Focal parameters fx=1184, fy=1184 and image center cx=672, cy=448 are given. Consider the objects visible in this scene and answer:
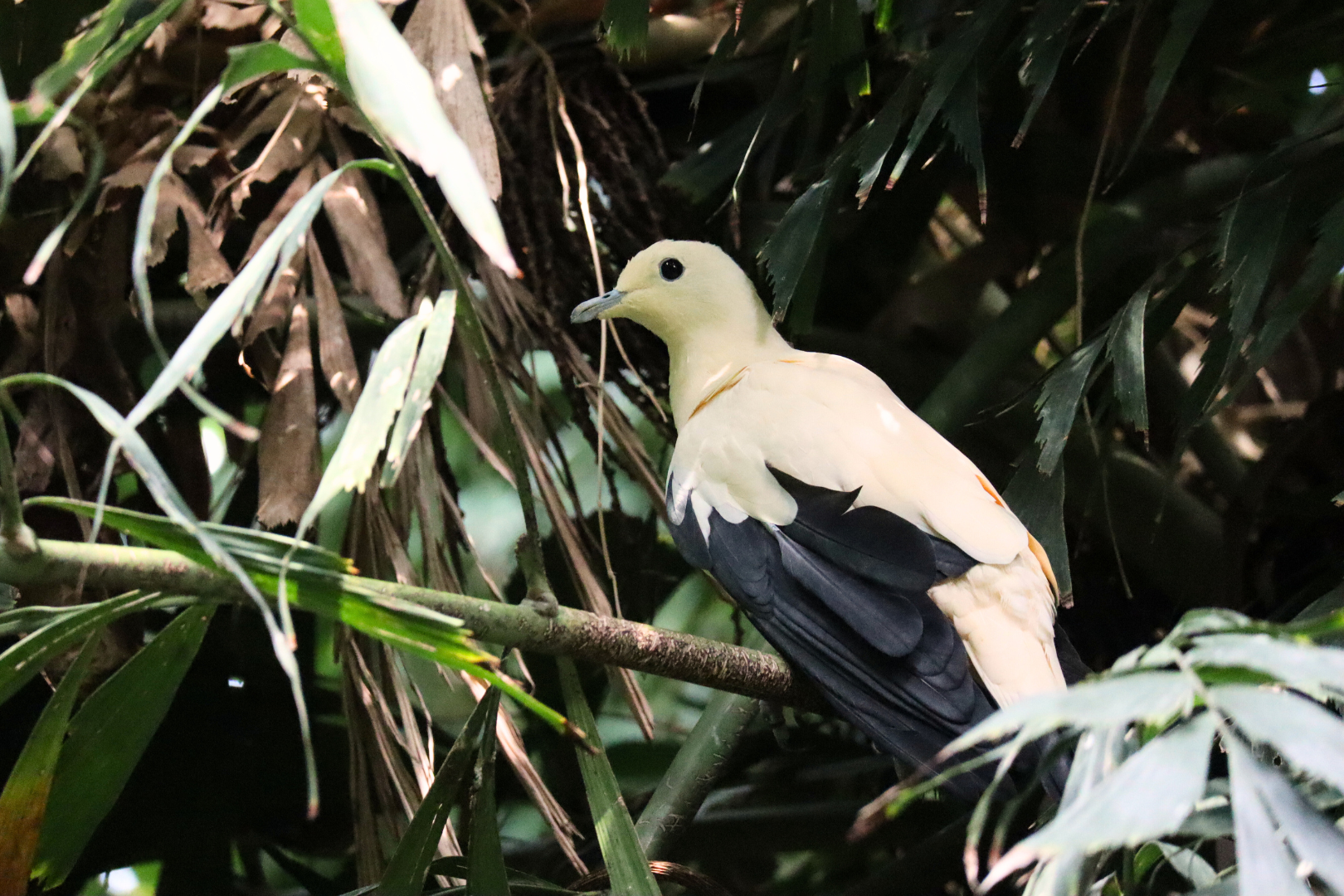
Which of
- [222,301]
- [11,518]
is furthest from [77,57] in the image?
[11,518]

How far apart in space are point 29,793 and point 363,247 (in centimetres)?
108

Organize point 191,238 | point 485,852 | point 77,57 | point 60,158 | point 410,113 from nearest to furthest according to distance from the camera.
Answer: point 410,113, point 77,57, point 485,852, point 191,238, point 60,158

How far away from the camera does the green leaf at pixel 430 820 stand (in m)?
1.50

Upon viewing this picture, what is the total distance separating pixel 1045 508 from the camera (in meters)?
1.90

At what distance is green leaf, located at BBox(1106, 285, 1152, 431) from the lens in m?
1.73

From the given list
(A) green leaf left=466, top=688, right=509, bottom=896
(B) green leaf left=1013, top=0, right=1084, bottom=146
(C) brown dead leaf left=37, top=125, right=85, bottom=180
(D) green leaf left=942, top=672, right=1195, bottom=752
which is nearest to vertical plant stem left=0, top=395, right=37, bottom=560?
(A) green leaf left=466, top=688, right=509, bottom=896

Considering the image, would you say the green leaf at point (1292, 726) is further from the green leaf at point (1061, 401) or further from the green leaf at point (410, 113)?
the green leaf at point (1061, 401)

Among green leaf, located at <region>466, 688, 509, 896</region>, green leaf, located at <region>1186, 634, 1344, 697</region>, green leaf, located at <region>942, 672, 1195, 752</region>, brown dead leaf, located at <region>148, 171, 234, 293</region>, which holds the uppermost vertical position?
brown dead leaf, located at <region>148, 171, 234, 293</region>

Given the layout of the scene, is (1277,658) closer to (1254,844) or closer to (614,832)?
(1254,844)

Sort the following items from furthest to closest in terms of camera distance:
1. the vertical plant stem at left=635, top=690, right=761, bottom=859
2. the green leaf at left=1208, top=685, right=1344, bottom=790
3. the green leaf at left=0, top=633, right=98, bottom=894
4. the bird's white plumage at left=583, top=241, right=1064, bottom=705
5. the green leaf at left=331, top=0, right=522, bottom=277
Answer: the vertical plant stem at left=635, top=690, right=761, bottom=859 < the bird's white plumage at left=583, top=241, right=1064, bottom=705 < the green leaf at left=0, top=633, right=98, bottom=894 < the green leaf at left=331, top=0, right=522, bottom=277 < the green leaf at left=1208, top=685, right=1344, bottom=790

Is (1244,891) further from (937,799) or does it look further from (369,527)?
(937,799)

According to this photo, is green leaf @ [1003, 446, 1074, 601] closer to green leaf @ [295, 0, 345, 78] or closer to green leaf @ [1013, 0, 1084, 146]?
green leaf @ [1013, 0, 1084, 146]

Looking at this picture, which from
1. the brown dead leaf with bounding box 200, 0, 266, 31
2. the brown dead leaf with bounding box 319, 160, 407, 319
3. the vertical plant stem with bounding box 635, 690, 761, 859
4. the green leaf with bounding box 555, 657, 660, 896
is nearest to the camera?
the green leaf with bounding box 555, 657, 660, 896

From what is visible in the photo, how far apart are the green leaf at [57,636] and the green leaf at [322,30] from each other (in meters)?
0.56
